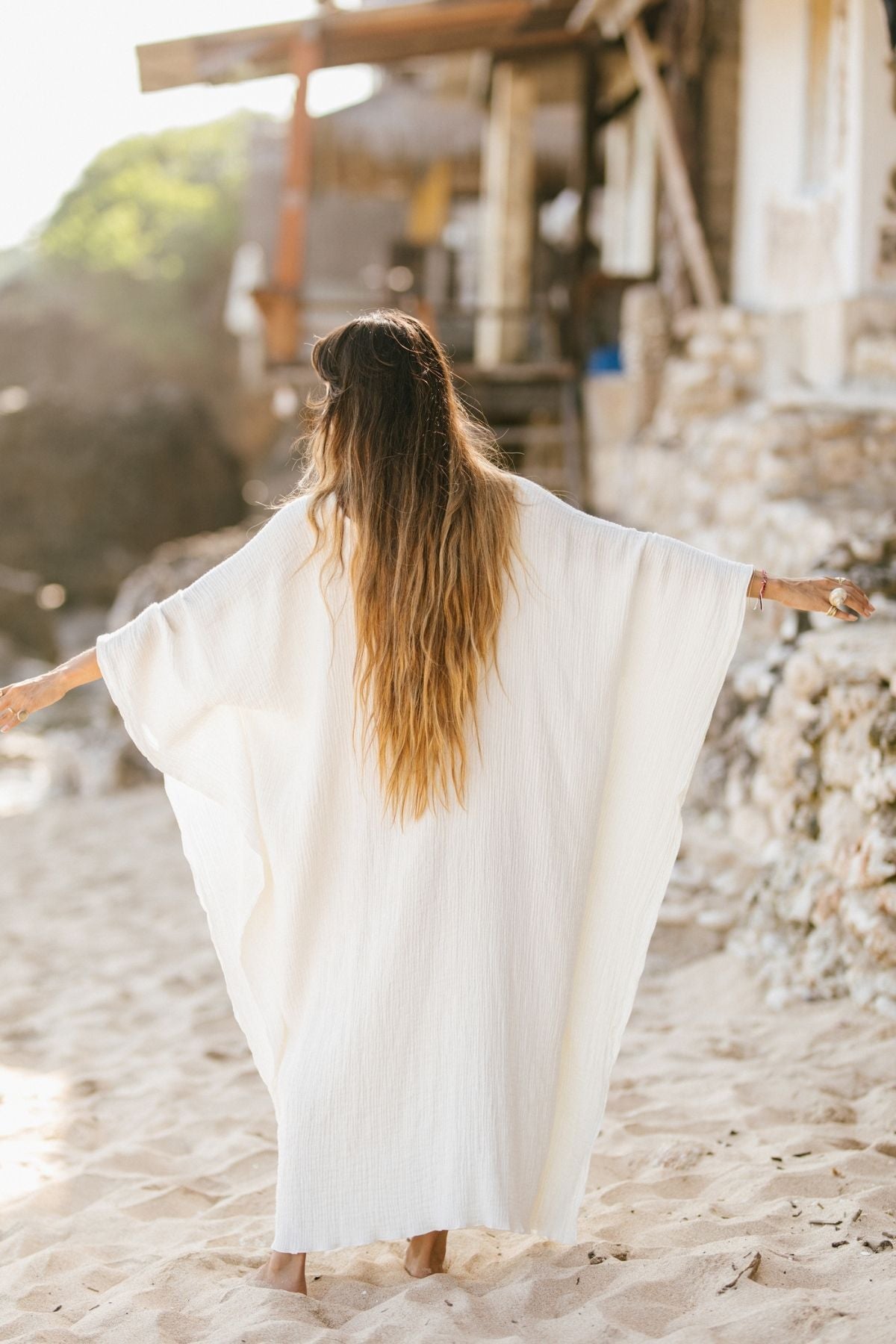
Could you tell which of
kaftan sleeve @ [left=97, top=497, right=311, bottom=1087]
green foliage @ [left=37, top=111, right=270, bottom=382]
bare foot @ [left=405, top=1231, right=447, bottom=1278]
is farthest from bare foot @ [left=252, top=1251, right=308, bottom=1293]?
green foliage @ [left=37, top=111, right=270, bottom=382]

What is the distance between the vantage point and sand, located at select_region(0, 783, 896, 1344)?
7.67 ft

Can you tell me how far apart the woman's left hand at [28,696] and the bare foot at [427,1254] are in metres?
1.24

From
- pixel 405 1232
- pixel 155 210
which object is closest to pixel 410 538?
pixel 405 1232

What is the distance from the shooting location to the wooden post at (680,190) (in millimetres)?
8102

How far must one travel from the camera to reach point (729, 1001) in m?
4.04

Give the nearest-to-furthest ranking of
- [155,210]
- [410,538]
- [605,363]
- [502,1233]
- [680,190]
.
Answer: [410,538] < [502,1233] < [680,190] < [605,363] < [155,210]

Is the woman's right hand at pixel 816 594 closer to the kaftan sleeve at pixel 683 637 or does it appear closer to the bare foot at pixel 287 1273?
the kaftan sleeve at pixel 683 637

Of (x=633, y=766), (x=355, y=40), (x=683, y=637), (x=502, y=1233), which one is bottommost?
(x=502, y=1233)

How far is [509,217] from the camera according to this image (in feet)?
38.0

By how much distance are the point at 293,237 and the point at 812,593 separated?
733 centimetres

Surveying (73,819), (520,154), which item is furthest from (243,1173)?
(520,154)

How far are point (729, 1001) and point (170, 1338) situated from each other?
2.19m

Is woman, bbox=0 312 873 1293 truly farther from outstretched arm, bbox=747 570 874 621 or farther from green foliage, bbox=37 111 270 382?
green foliage, bbox=37 111 270 382

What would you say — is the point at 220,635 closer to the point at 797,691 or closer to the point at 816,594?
the point at 816,594
